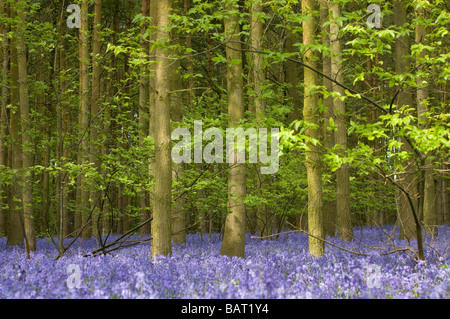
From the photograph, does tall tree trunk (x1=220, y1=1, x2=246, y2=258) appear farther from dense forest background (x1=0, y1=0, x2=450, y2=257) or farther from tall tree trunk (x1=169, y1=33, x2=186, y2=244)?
tall tree trunk (x1=169, y1=33, x2=186, y2=244)

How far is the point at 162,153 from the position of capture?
7.78 m

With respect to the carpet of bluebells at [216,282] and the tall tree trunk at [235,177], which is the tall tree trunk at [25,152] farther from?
the carpet of bluebells at [216,282]

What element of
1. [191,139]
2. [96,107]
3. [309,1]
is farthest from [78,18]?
[309,1]

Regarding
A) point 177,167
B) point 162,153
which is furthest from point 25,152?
point 162,153

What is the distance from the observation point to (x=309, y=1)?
330 inches

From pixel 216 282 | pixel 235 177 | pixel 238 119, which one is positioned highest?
pixel 238 119

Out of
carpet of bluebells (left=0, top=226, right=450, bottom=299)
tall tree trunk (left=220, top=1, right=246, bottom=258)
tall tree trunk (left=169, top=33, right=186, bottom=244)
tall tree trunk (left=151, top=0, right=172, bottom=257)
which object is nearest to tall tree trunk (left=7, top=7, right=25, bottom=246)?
tall tree trunk (left=169, top=33, right=186, bottom=244)

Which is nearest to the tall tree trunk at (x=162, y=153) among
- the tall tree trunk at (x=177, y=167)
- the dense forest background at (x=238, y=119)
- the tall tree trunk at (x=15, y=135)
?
the dense forest background at (x=238, y=119)

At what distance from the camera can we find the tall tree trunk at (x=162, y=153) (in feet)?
25.5

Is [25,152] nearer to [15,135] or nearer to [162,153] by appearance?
[15,135]

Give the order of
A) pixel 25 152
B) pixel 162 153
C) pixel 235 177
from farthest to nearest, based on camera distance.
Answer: pixel 25 152
pixel 235 177
pixel 162 153

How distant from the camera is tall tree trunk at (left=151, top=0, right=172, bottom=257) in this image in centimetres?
779

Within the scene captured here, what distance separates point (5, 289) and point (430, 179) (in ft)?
42.6
